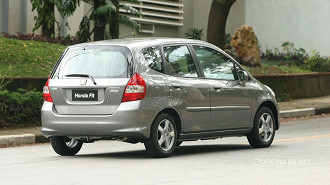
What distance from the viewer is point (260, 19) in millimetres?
34469

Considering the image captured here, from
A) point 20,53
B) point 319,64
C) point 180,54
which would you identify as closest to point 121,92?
point 180,54

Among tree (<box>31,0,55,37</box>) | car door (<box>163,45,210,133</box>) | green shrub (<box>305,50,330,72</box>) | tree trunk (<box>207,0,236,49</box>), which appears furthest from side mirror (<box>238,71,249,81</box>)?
green shrub (<box>305,50,330,72</box>)

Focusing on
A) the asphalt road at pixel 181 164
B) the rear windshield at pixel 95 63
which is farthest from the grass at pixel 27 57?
the rear windshield at pixel 95 63

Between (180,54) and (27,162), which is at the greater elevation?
(180,54)

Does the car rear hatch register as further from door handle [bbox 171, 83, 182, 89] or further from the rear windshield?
door handle [bbox 171, 83, 182, 89]

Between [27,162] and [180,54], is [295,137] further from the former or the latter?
[27,162]

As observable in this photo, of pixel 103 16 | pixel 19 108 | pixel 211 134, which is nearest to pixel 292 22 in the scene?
pixel 103 16

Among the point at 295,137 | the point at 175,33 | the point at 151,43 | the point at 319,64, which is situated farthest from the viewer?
the point at 175,33

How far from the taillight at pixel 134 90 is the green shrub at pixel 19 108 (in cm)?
549

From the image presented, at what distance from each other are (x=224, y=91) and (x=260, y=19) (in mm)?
23519

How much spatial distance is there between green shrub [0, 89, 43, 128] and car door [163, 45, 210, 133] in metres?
5.10

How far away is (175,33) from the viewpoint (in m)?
35.2

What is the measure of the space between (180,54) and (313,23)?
22146 mm

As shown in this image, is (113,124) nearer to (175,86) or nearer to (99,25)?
(175,86)
